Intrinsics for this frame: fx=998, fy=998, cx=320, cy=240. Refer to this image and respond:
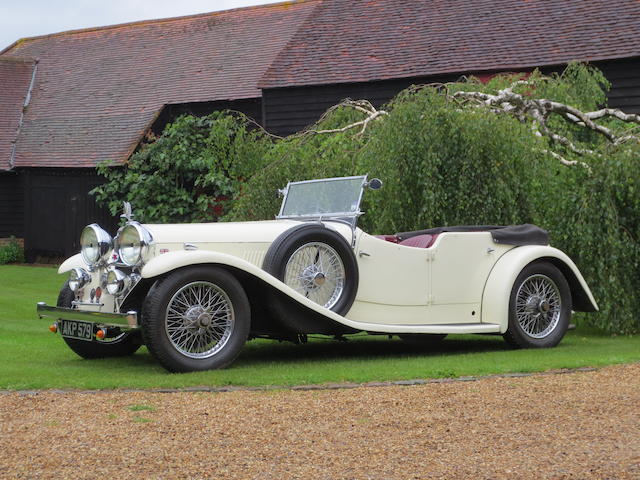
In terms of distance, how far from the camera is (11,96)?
28531 millimetres

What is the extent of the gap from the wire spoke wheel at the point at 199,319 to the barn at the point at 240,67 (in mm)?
12784

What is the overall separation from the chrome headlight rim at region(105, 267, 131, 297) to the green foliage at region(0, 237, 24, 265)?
63.4ft

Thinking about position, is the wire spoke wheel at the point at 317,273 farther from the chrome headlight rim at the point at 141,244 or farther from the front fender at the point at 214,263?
the chrome headlight rim at the point at 141,244

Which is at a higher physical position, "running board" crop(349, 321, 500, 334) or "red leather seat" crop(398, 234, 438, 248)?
"red leather seat" crop(398, 234, 438, 248)

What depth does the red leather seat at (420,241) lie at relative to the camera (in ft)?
29.7

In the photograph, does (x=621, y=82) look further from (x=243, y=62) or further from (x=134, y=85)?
(x=134, y=85)

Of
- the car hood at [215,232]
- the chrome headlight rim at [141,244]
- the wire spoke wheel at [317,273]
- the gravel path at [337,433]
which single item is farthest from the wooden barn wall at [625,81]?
the chrome headlight rim at [141,244]

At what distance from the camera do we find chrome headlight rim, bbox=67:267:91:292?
8273 mm

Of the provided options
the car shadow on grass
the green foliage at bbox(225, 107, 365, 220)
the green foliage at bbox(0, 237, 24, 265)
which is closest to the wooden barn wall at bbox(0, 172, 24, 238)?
the green foliage at bbox(0, 237, 24, 265)

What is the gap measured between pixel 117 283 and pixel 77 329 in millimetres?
530

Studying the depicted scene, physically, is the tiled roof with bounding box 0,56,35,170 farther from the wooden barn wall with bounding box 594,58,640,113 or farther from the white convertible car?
the white convertible car

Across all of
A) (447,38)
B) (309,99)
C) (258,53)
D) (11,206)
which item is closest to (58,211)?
(11,206)

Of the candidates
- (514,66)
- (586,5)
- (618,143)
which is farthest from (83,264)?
(586,5)

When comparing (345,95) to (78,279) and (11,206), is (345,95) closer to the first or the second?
(11,206)
